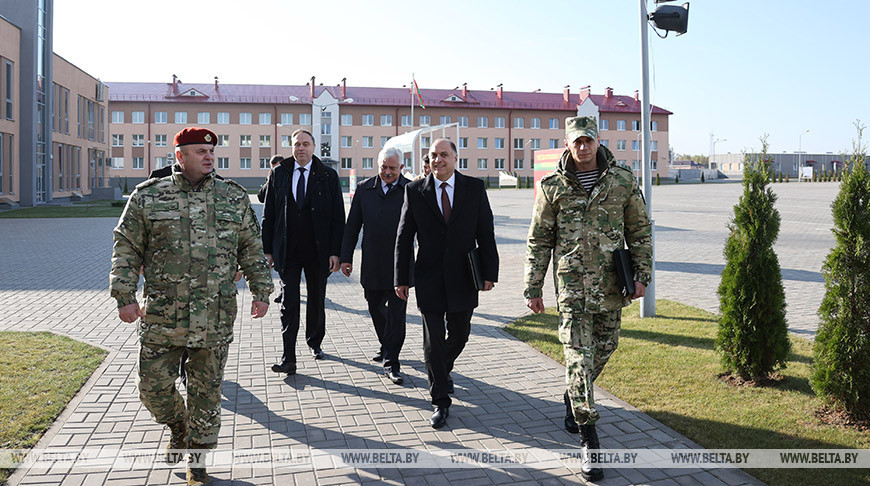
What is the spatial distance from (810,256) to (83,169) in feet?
146

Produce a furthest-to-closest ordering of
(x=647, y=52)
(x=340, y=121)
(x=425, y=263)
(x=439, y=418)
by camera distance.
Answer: (x=340, y=121) < (x=647, y=52) < (x=425, y=263) < (x=439, y=418)

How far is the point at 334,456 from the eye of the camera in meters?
4.09

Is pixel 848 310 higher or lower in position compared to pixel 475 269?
lower

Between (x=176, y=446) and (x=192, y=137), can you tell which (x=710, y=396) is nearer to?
(x=176, y=446)

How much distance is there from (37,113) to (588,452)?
37.6m

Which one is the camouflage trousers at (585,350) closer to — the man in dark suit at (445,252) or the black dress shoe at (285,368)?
the man in dark suit at (445,252)

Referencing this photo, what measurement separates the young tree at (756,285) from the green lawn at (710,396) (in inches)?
10.2

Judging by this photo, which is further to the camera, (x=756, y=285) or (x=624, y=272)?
(x=756, y=285)

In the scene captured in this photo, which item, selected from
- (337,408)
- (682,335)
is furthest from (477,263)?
(682,335)

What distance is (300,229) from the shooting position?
5.99 meters

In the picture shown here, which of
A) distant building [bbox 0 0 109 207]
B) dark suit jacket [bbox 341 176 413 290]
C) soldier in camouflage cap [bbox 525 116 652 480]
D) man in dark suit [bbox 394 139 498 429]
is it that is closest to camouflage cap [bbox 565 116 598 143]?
soldier in camouflage cap [bbox 525 116 652 480]

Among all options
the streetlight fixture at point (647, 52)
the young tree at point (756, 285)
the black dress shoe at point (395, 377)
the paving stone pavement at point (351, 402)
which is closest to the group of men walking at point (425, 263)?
the paving stone pavement at point (351, 402)

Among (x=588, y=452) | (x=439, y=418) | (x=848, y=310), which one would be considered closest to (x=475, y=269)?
(x=439, y=418)

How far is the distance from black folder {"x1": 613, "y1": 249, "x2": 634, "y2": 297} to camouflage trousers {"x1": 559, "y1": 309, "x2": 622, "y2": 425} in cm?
19
